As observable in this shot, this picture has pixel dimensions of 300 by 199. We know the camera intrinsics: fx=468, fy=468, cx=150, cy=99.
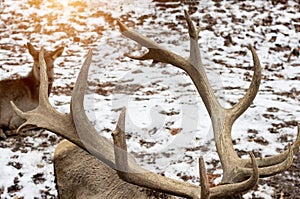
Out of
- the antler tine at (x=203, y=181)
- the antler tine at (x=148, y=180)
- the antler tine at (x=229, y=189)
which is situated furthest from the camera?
the antler tine at (x=148, y=180)

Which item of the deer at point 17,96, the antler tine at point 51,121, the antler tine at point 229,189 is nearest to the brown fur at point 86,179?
the antler tine at point 51,121

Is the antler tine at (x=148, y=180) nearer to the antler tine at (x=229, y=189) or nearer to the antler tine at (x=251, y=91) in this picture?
the antler tine at (x=229, y=189)

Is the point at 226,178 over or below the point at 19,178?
over

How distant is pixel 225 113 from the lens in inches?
151

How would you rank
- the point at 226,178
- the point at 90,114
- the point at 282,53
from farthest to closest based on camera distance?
the point at 282,53
the point at 90,114
the point at 226,178

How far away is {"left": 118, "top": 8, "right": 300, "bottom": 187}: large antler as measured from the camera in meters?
3.16

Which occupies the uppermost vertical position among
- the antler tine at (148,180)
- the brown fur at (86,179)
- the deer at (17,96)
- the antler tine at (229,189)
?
the antler tine at (229,189)

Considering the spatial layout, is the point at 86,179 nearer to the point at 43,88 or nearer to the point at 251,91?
the point at 43,88

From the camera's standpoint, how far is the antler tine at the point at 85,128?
349 cm

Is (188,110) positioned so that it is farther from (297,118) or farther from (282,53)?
(282,53)

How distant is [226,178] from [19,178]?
11.0 ft

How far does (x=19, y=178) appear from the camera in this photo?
19.0 ft

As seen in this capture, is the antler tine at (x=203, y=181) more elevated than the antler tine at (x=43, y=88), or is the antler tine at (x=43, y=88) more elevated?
the antler tine at (x=203, y=181)

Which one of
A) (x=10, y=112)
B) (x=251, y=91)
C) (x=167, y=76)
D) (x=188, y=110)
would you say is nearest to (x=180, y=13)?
(x=167, y=76)
